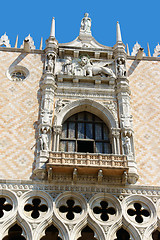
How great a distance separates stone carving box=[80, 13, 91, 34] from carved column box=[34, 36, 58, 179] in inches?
97.9

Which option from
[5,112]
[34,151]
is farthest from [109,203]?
[5,112]

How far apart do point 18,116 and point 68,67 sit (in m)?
4.04

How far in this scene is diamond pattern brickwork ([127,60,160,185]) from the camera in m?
15.1

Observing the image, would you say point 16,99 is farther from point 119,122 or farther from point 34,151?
point 119,122

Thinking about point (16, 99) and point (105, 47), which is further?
point (105, 47)

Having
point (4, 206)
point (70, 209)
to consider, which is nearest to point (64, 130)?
point (70, 209)

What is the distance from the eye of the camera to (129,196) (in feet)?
45.8

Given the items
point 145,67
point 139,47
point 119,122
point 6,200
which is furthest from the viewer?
point 139,47

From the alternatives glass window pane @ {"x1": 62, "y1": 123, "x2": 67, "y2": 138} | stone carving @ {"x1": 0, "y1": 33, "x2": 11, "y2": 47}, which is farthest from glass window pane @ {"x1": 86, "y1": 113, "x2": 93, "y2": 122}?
stone carving @ {"x1": 0, "y1": 33, "x2": 11, "y2": 47}

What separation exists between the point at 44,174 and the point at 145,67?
351 inches

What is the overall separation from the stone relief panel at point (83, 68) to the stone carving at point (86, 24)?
8.90 ft

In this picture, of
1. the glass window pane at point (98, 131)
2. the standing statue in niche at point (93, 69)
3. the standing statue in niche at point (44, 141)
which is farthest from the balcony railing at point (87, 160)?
the standing statue in niche at point (93, 69)

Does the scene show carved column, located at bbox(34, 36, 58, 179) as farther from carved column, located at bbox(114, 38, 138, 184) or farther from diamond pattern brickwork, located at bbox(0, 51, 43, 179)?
carved column, located at bbox(114, 38, 138, 184)

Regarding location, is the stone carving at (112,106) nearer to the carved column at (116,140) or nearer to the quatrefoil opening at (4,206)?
the carved column at (116,140)
